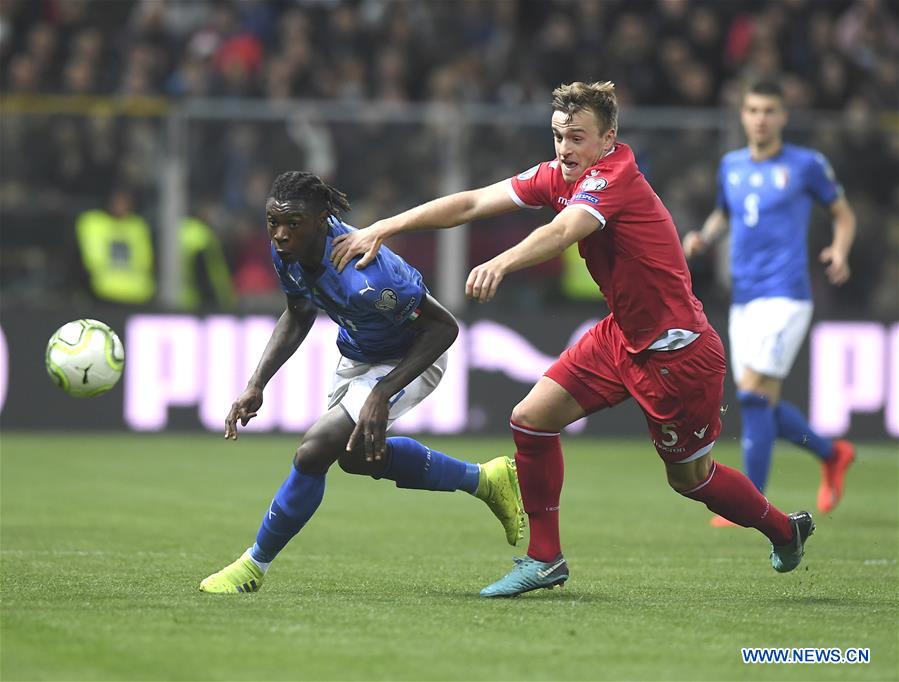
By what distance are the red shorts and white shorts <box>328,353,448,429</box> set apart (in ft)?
1.94

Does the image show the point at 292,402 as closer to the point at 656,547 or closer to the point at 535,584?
the point at 656,547

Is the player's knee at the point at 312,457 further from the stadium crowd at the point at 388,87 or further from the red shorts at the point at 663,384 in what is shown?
the stadium crowd at the point at 388,87

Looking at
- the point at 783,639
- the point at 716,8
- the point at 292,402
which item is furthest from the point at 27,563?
the point at 716,8

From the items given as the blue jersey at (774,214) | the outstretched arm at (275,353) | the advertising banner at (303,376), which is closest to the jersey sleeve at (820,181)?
the blue jersey at (774,214)

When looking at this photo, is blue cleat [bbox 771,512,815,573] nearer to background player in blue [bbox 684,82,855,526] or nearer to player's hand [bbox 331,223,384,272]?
player's hand [bbox 331,223,384,272]

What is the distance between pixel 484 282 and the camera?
5.39 m

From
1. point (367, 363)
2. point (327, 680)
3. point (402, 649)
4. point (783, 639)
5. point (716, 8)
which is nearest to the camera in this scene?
point (327, 680)

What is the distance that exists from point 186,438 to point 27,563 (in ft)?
24.4

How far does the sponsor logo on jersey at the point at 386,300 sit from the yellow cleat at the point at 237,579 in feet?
3.80

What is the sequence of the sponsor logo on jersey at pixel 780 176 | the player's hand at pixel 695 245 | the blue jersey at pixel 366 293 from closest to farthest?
the blue jersey at pixel 366 293 → the player's hand at pixel 695 245 → the sponsor logo on jersey at pixel 780 176

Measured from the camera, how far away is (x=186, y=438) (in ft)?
47.5

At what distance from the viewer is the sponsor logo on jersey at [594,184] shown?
19.6 ft

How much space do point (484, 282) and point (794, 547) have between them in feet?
7.20

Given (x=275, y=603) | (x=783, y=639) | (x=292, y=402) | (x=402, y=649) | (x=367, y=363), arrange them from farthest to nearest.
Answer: (x=292, y=402)
(x=367, y=363)
(x=275, y=603)
(x=783, y=639)
(x=402, y=649)
